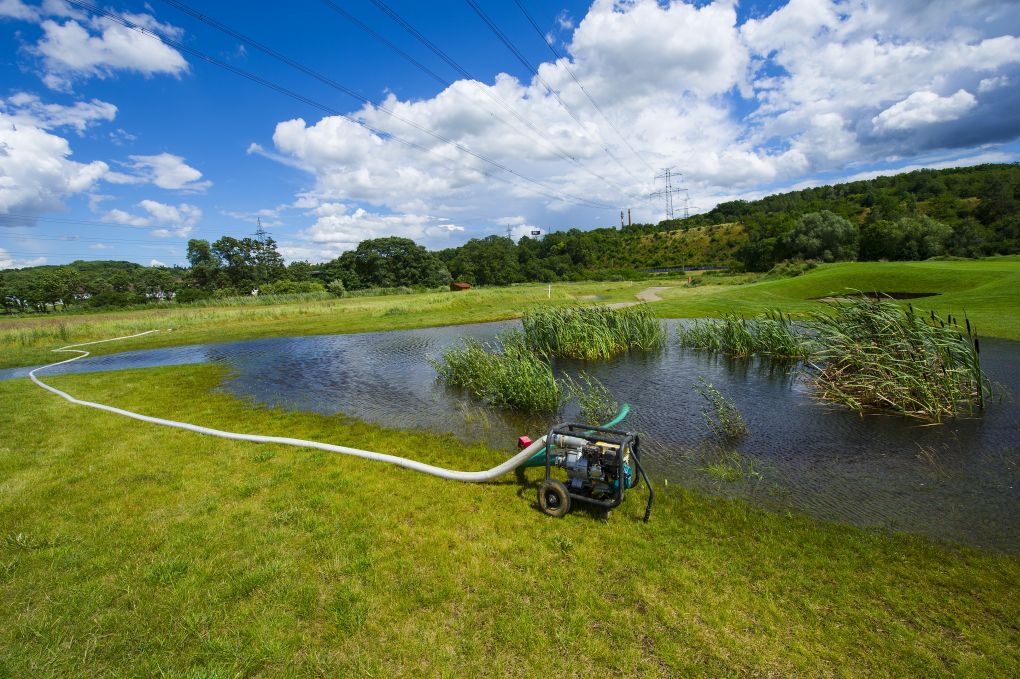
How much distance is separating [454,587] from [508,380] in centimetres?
777

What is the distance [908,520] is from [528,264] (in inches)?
4630

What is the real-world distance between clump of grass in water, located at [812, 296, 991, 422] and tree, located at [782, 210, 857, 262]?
218ft

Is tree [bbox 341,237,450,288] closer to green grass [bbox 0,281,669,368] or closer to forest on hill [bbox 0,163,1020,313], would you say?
forest on hill [bbox 0,163,1020,313]

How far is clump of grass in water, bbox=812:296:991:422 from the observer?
9.88m

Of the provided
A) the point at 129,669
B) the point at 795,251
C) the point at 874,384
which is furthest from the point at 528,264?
the point at 129,669

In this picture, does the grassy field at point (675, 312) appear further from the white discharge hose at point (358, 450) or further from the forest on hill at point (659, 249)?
the forest on hill at point (659, 249)

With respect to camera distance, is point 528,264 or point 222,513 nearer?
point 222,513

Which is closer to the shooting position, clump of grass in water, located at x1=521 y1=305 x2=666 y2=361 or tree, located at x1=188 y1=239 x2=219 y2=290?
clump of grass in water, located at x1=521 y1=305 x2=666 y2=361

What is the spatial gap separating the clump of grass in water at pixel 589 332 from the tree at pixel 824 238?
62844 mm

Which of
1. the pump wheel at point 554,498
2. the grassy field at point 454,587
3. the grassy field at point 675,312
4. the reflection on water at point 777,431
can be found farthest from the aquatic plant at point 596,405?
the grassy field at point 675,312

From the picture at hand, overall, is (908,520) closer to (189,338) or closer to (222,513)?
(222,513)

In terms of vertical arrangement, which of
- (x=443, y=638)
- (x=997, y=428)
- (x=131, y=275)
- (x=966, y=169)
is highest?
(x=966, y=169)

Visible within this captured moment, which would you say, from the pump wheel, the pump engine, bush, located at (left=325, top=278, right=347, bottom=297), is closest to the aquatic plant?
the pump engine

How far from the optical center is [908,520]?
19.9ft
